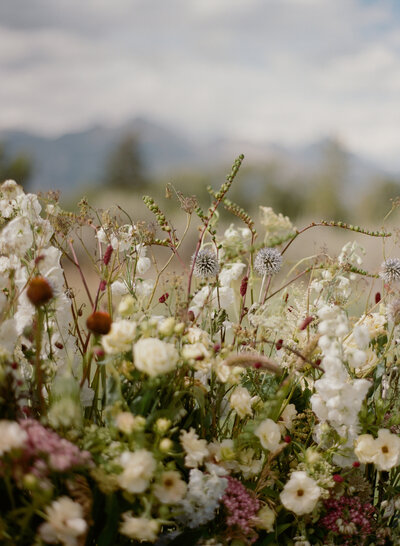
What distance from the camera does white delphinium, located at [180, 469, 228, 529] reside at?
35.6 inches

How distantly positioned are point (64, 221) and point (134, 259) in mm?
194

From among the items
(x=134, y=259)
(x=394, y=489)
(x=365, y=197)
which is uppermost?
(x=365, y=197)

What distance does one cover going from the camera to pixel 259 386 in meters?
1.23

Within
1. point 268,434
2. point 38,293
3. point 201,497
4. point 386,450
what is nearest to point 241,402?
point 268,434

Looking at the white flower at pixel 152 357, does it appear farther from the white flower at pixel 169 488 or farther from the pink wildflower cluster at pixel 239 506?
the pink wildflower cluster at pixel 239 506

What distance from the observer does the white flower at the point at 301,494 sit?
101 cm

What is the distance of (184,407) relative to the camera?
3.59 ft

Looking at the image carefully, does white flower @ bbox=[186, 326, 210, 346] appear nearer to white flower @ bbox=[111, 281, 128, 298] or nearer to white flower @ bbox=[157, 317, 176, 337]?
white flower @ bbox=[157, 317, 176, 337]

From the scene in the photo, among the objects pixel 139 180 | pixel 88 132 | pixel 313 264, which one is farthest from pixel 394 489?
pixel 88 132

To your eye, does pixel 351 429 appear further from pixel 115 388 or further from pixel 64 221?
pixel 64 221

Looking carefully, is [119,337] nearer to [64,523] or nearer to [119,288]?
[64,523]

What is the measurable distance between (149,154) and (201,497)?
559 inches

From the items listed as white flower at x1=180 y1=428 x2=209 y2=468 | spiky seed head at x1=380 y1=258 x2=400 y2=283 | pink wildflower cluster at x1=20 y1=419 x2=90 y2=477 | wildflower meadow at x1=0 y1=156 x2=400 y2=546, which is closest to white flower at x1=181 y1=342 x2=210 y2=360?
wildflower meadow at x1=0 y1=156 x2=400 y2=546

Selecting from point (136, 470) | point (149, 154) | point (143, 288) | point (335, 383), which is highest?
point (149, 154)
